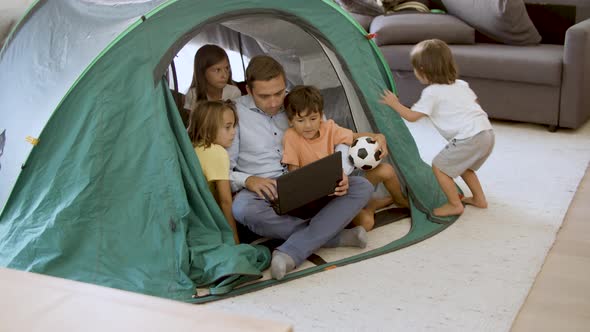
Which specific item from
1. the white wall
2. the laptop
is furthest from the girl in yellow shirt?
the white wall

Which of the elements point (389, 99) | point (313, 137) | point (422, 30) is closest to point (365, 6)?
point (422, 30)

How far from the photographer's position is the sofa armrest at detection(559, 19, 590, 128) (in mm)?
4137

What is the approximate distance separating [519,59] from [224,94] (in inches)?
67.7

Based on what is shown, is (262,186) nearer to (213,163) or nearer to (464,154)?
(213,163)

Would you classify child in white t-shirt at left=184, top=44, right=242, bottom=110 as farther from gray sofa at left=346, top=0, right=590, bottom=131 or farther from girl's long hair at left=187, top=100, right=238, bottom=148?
gray sofa at left=346, top=0, right=590, bottom=131

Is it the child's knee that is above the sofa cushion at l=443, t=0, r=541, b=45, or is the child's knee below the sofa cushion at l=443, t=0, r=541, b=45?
below

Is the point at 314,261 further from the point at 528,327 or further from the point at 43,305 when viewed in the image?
the point at 43,305

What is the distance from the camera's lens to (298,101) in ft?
10.3

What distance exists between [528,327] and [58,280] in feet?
5.18

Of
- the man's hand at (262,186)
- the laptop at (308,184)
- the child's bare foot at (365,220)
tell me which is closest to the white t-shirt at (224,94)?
the man's hand at (262,186)

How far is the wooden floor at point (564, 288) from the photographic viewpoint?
8.49 ft

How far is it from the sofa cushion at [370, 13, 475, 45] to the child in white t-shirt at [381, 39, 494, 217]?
1305 millimetres

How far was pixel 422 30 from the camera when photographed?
15.1 ft

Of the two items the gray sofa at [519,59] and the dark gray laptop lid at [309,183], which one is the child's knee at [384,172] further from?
the gray sofa at [519,59]
